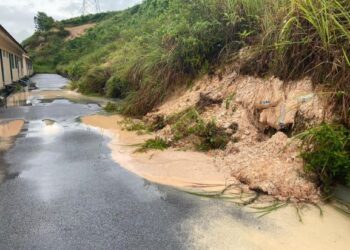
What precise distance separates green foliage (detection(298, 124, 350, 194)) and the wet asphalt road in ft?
3.84

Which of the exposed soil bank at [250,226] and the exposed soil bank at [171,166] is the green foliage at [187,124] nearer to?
the exposed soil bank at [171,166]

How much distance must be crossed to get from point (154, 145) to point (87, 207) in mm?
2597

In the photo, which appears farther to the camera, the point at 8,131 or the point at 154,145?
the point at 8,131

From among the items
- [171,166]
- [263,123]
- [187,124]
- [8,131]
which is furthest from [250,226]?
[8,131]

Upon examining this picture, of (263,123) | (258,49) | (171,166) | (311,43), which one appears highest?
(311,43)

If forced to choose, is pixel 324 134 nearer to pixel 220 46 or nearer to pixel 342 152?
pixel 342 152

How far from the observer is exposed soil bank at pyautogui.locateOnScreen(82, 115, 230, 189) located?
5055mm

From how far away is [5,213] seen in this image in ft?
13.2

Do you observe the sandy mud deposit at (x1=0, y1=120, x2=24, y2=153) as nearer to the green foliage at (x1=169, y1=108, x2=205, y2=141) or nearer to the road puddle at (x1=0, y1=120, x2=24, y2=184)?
the road puddle at (x1=0, y1=120, x2=24, y2=184)

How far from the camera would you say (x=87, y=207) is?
13.8ft

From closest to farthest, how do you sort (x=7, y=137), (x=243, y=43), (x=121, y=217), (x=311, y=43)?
(x=121, y=217)
(x=311, y=43)
(x=243, y=43)
(x=7, y=137)

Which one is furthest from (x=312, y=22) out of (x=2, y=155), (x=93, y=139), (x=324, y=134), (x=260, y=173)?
(x=2, y=155)

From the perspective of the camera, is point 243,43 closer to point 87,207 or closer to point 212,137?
point 212,137

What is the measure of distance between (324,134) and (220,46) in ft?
15.3
